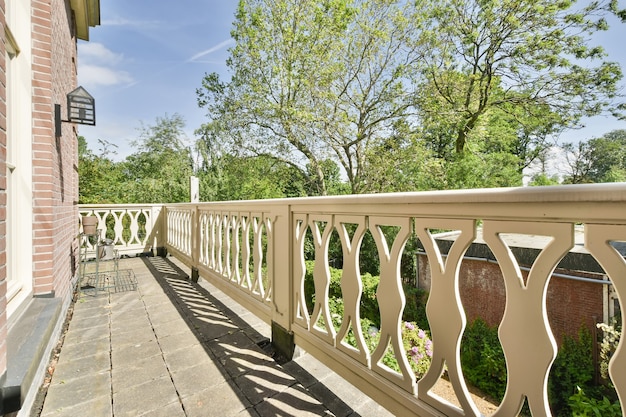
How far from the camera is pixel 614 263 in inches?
28.7

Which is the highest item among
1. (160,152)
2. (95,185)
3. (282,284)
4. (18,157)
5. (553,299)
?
(160,152)

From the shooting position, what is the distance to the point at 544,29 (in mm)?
10664

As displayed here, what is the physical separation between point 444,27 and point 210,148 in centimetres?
1166

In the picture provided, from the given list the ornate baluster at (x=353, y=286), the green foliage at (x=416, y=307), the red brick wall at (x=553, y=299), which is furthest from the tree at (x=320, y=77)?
the ornate baluster at (x=353, y=286)

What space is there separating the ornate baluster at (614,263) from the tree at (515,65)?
1138 cm

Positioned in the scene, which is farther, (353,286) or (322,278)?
(322,278)

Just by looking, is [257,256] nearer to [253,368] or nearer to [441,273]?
[253,368]

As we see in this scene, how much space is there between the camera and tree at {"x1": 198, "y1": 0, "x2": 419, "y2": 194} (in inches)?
456

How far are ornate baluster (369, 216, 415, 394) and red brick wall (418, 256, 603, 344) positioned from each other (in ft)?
23.7

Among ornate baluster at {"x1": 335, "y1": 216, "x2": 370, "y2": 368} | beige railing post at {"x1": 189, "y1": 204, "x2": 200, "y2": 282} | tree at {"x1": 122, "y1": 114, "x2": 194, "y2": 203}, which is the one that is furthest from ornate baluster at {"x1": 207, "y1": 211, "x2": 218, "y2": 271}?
tree at {"x1": 122, "y1": 114, "x2": 194, "y2": 203}

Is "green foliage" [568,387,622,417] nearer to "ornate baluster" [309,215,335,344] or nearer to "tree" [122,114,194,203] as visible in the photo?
"ornate baluster" [309,215,335,344]

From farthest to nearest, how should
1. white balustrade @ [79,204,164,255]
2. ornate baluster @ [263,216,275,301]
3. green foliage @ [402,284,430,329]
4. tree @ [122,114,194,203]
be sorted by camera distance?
1. tree @ [122,114,194,203]
2. green foliage @ [402,284,430,329]
3. white balustrade @ [79,204,164,255]
4. ornate baluster @ [263,216,275,301]

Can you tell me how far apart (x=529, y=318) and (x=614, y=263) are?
0.25 m

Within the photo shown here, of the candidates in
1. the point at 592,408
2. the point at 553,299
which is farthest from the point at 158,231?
the point at 553,299
